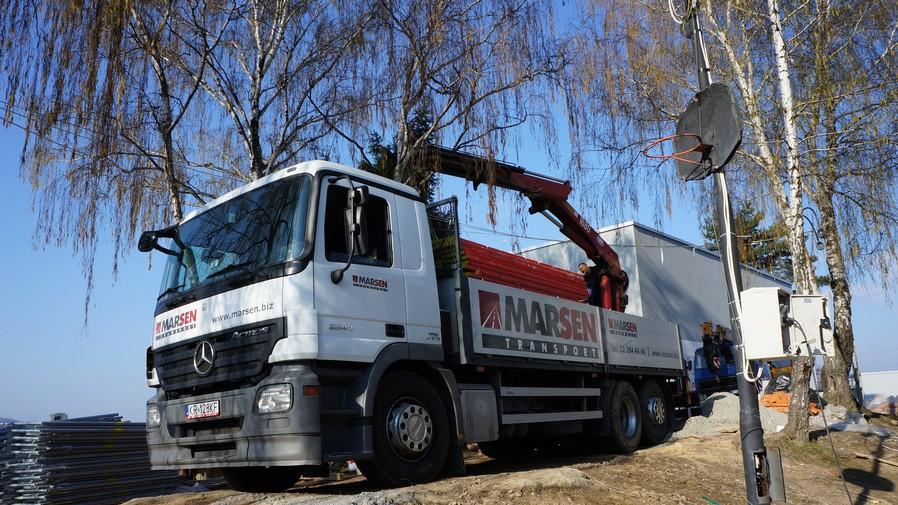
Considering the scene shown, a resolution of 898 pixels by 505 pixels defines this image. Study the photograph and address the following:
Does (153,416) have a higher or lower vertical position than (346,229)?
lower

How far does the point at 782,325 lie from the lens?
526cm

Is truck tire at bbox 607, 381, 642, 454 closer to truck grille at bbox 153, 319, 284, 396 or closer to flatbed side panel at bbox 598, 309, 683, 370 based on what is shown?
flatbed side panel at bbox 598, 309, 683, 370

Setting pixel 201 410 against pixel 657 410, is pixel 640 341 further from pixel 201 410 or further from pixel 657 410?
pixel 201 410

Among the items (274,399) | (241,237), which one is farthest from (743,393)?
(241,237)

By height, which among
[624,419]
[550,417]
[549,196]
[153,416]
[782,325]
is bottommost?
[624,419]

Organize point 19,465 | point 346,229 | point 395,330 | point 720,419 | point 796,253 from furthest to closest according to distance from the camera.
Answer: point 720,419 < point 796,253 < point 19,465 < point 395,330 < point 346,229

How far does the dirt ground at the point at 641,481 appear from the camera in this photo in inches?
238

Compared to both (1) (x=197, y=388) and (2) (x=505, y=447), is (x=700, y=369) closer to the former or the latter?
(2) (x=505, y=447)

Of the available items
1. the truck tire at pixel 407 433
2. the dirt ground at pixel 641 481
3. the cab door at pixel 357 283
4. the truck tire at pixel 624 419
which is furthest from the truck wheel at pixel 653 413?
the cab door at pixel 357 283

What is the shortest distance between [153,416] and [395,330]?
2.50 m

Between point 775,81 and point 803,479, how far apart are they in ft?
20.5

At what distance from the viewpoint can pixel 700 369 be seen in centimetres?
1991

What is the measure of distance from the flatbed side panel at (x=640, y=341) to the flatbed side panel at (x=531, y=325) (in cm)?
39

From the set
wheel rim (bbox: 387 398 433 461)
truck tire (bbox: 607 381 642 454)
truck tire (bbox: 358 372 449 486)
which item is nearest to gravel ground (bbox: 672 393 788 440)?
truck tire (bbox: 607 381 642 454)
